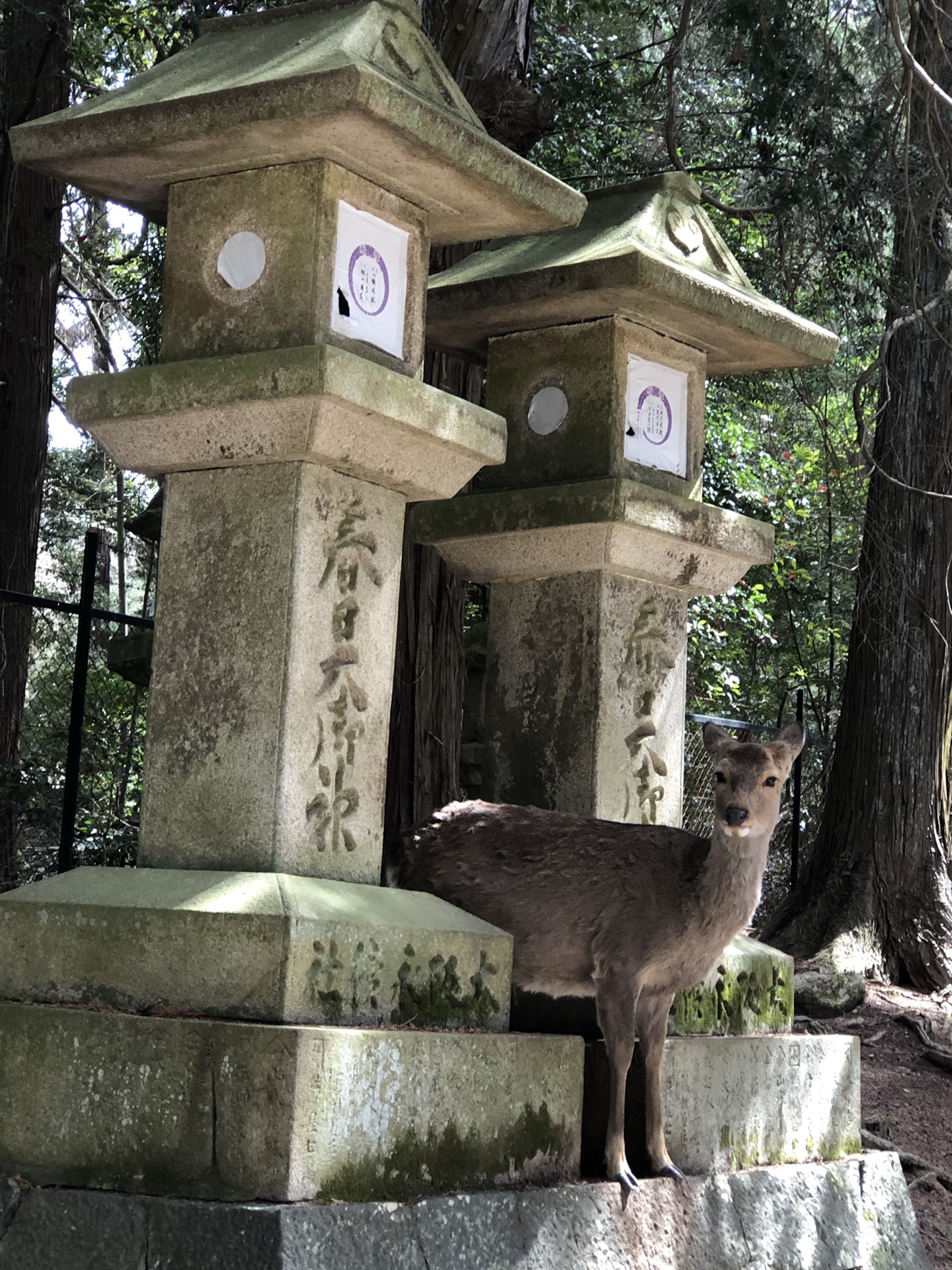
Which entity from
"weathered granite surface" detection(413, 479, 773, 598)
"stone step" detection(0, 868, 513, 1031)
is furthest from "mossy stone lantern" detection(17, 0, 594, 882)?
"weathered granite surface" detection(413, 479, 773, 598)

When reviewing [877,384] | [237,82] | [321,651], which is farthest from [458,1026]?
[877,384]

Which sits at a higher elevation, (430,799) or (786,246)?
(786,246)

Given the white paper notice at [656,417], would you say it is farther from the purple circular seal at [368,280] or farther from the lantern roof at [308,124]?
the purple circular seal at [368,280]

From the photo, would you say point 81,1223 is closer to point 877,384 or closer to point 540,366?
point 540,366

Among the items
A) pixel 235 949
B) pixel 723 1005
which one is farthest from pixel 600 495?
pixel 235 949

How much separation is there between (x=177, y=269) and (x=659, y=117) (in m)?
6.57

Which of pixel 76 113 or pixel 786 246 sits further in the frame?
pixel 786 246

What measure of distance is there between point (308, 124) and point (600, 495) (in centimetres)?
171

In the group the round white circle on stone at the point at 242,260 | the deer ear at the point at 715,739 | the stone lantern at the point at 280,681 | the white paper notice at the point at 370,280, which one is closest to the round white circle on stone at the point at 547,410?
the stone lantern at the point at 280,681

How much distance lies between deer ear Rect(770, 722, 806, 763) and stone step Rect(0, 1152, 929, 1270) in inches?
53.1

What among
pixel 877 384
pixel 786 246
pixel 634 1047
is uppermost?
pixel 786 246

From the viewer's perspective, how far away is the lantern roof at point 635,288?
545 centimetres

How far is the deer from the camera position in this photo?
4.65m

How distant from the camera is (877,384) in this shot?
31.6 ft
